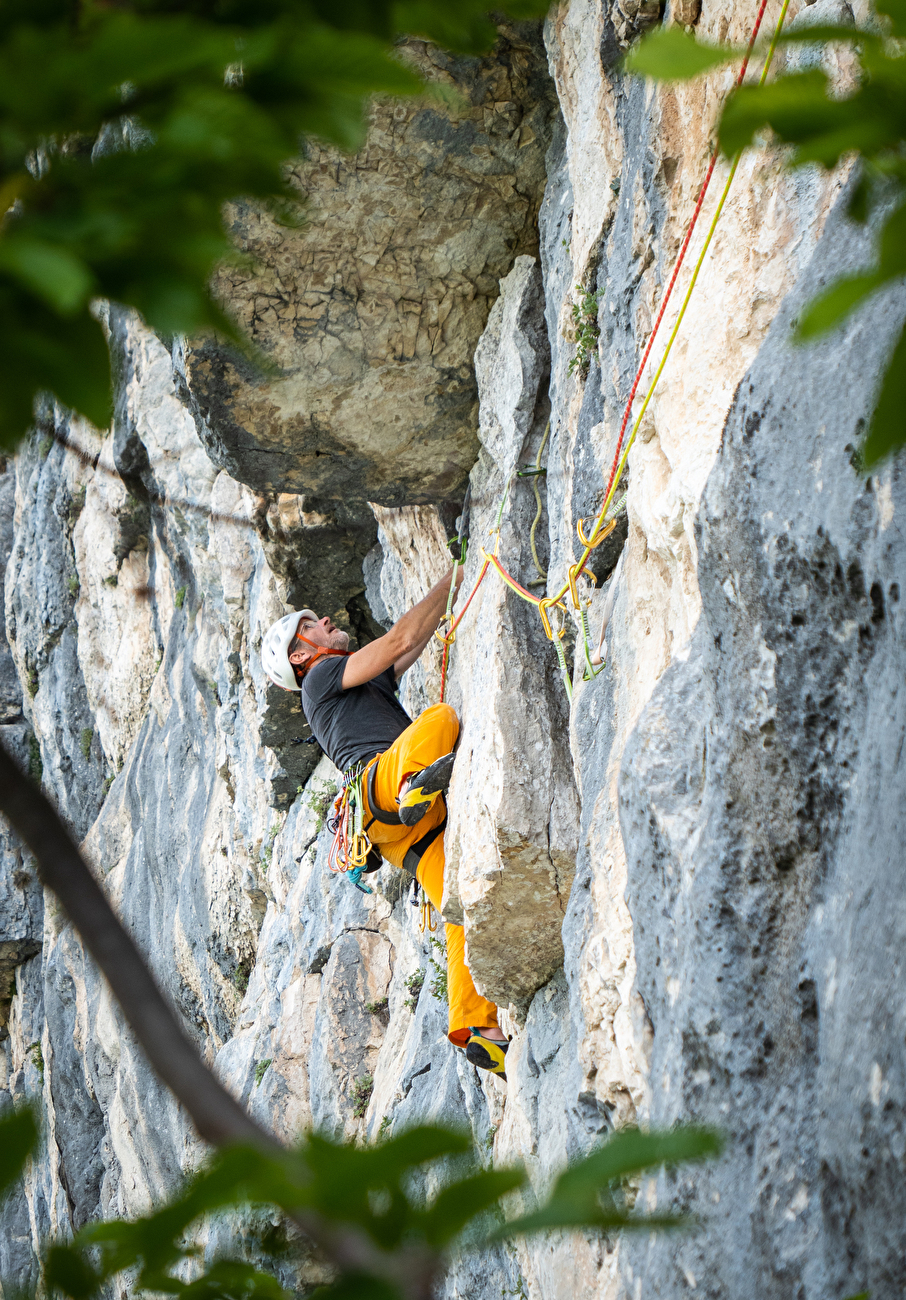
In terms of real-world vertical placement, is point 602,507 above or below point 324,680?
below

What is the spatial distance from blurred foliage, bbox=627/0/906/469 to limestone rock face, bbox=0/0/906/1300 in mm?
769

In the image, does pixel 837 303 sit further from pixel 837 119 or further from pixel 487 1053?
pixel 487 1053

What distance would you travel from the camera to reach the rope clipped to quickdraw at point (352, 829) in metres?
5.17

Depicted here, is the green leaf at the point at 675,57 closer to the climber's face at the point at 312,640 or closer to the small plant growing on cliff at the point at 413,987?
the climber's face at the point at 312,640

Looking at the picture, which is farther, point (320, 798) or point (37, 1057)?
point (37, 1057)

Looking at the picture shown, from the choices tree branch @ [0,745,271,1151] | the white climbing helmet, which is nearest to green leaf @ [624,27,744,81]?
tree branch @ [0,745,271,1151]

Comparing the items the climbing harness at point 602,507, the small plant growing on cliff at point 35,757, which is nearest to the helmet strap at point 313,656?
the climbing harness at point 602,507

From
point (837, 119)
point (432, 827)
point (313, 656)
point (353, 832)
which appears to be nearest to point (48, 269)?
point (837, 119)

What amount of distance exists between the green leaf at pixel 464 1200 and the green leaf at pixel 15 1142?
29 cm

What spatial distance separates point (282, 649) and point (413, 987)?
2.45 meters

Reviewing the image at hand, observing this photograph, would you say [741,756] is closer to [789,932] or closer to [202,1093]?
[789,932]

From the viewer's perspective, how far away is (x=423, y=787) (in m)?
4.69

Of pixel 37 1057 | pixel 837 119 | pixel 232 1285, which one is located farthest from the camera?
pixel 37 1057

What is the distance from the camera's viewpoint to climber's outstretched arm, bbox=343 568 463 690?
527 centimetres
